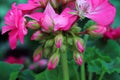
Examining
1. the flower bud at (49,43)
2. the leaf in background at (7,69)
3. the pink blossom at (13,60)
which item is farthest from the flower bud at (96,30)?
the pink blossom at (13,60)

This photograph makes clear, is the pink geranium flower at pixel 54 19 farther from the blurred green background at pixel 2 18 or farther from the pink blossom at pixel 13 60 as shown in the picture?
the blurred green background at pixel 2 18

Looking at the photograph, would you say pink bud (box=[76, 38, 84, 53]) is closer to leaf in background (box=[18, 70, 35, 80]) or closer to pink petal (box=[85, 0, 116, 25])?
pink petal (box=[85, 0, 116, 25])

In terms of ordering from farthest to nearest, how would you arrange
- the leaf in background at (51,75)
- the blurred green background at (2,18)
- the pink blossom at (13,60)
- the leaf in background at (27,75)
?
the blurred green background at (2,18), the pink blossom at (13,60), the leaf in background at (27,75), the leaf in background at (51,75)

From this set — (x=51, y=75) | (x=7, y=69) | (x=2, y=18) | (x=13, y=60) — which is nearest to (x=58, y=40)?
(x=51, y=75)

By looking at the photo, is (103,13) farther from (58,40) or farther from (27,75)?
(27,75)

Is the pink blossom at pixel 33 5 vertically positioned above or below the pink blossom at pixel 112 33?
above

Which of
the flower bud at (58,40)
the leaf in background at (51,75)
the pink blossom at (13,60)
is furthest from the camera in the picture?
the pink blossom at (13,60)
